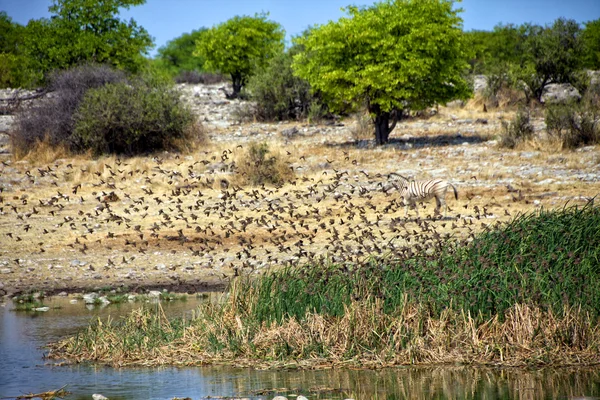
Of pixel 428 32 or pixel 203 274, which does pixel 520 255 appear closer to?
pixel 203 274

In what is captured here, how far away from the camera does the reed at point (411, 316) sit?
387 inches

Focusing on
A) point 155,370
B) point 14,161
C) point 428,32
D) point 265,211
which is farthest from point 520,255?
point 14,161

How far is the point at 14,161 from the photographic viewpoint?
27.5 m

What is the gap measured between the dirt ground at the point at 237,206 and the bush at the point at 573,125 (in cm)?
90

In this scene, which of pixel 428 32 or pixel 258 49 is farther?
pixel 258 49

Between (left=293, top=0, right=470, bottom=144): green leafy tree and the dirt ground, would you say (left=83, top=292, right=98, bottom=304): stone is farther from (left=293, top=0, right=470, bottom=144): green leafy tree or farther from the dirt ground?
(left=293, top=0, right=470, bottom=144): green leafy tree

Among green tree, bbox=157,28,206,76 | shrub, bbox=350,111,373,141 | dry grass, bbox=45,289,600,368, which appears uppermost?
green tree, bbox=157,28,206,76

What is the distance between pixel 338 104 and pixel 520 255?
21.0 meters

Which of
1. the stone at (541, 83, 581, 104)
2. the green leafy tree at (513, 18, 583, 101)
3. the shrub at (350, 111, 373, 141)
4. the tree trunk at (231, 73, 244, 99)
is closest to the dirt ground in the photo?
the shrub at (350, 111, 373, 141)

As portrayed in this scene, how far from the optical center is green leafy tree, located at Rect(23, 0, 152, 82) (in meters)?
36.9

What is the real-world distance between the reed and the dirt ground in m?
1.13

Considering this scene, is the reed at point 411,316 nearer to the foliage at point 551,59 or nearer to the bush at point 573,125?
the bush at point 573,125

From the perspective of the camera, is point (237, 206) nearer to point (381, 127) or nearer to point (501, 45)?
point (381, 127)

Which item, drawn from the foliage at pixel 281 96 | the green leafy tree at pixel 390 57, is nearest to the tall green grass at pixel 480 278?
the green leafy tree at pixel 390 57
